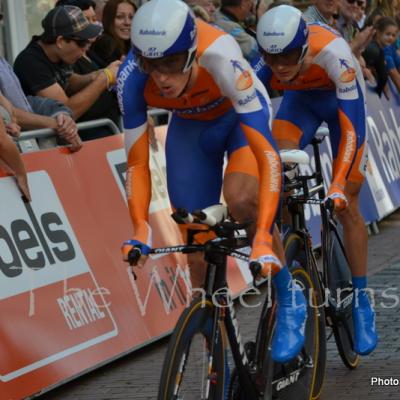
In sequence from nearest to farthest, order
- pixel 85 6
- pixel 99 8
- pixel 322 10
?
1. pixel 85 6
2. pixel 99 8
3. pixel 322 10

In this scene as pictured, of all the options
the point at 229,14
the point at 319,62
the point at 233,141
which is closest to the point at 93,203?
the point at 319,62

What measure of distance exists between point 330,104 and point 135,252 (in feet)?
8.85

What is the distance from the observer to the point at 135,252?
4.88 m

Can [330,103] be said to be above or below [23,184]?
above

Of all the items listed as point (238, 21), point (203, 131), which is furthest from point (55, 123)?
point (238, 21)

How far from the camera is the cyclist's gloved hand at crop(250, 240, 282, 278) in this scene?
188 inches

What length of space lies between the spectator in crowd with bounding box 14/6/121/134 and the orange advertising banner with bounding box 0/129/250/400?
46cm

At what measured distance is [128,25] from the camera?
9961 mm

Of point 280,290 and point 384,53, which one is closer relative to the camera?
point 280,290

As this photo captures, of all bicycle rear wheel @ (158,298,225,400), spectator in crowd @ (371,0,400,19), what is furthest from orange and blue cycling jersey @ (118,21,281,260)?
spectator in crowd @ (371,0,400,19)

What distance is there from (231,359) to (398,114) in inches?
410

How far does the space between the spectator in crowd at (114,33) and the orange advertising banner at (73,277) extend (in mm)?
1534

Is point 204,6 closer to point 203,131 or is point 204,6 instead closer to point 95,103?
point 95,103

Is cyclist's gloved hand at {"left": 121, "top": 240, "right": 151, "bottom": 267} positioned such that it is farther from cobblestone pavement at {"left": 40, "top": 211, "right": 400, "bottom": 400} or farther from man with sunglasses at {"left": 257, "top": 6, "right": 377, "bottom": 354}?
cobblestone pavement at {"left": 40, "top": 211, "right": 400, "bottom": 400}
